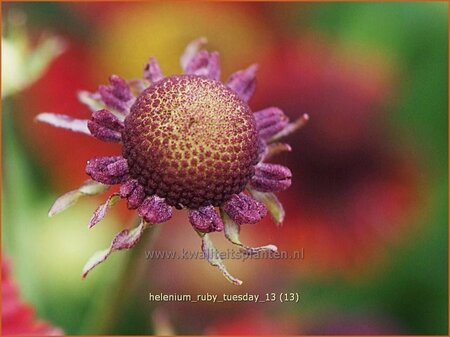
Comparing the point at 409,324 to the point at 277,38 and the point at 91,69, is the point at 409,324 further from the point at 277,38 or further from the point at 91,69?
the point at 91,69

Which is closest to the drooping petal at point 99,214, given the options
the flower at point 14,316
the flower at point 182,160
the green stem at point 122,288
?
→ the flower at point 182,160

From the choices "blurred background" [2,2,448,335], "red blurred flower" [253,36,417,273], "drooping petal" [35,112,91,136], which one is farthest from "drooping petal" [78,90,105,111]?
"red blurred flower" [253,36,417,273]

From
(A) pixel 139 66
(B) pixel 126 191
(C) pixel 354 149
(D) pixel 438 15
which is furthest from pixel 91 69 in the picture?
(B) pixel 126 191

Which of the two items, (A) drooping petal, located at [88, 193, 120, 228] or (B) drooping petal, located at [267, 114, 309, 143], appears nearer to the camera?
(A) drooping petal, located at [88, 193, 120, 228]

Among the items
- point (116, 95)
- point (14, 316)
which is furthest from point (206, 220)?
point (14, 316)

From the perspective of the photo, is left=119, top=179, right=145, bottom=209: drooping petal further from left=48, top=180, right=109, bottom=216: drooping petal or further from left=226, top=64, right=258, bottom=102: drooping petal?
left=226, top=64, right=258, bottom=102: drooping petal

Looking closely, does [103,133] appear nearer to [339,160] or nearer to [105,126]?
[105,126]
